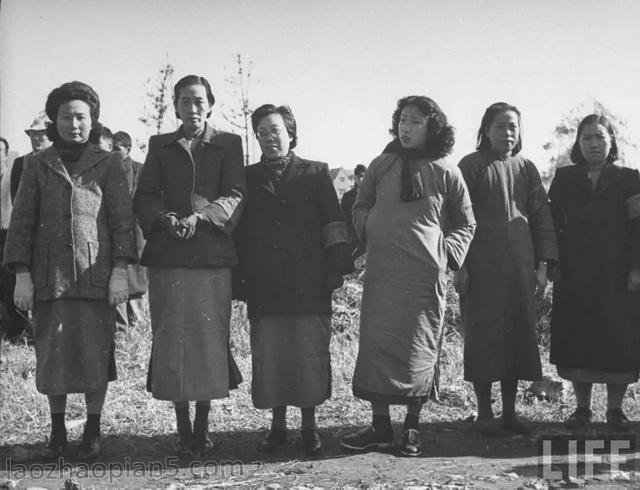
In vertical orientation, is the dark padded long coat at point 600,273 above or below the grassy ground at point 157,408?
above

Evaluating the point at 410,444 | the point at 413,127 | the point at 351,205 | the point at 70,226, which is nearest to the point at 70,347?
the point at 70,226

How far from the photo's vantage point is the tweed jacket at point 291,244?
430 cm

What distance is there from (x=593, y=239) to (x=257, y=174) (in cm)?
232

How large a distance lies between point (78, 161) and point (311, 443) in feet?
7.05

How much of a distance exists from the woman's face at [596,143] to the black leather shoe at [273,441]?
2.82 m

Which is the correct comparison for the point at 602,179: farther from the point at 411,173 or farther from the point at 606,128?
the point at 411,173

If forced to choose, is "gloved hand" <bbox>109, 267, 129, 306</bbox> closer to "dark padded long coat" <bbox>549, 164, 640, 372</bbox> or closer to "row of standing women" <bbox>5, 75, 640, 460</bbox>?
"row of standing women" <bbox>5, 75, 640, 460</bbox>

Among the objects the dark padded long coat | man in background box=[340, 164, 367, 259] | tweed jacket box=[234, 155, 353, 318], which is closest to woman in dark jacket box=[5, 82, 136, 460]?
tweed jacket box=[234, 155, 353, 318]

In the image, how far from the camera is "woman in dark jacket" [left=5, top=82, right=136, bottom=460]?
13.3 feet

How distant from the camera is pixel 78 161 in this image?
13.7 feet

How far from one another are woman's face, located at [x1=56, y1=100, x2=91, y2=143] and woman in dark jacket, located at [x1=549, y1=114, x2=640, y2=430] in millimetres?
3183

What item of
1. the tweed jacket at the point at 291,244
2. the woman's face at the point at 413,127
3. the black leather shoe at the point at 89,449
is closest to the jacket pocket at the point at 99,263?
the tweed jacket at the point at 291,244

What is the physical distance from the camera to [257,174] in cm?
449

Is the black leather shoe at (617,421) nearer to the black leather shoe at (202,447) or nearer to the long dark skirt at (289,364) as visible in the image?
the long dark skirt at (289,364)
